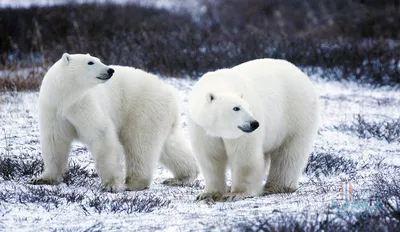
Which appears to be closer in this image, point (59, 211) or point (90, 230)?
point (90, 230)

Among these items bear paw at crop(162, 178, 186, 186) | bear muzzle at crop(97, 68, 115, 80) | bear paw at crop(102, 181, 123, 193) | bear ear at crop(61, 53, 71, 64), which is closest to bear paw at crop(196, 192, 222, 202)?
bear paw at crop(102, 181, 123, 193)

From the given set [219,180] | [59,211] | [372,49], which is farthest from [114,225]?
[372,49]

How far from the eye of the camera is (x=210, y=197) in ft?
13.6

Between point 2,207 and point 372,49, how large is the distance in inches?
323

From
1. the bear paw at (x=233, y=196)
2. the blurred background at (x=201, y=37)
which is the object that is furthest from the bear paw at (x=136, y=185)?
the blurred background at (x=201, y=37)

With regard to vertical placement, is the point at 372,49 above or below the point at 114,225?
above

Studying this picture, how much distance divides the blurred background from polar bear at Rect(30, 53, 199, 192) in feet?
11.8

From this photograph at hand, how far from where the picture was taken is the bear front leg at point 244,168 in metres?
4.01

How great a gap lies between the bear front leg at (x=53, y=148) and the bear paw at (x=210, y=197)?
105cm

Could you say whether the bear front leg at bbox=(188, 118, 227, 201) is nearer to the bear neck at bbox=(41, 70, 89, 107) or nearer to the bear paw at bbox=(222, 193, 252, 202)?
the bear paw at bbox=(222, 193, 252, 202)

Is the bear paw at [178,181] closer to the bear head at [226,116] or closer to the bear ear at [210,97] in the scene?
Answer: the bear head at [226,116]

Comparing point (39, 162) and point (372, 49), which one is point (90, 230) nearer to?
point (39, 162)

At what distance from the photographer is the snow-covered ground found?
3.25 m

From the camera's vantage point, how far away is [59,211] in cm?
351
